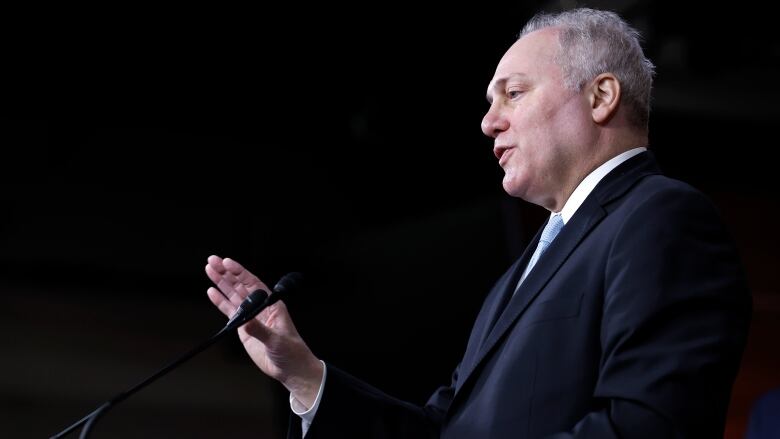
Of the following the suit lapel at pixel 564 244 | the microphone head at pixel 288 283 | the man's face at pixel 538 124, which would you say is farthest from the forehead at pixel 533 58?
the microphone head at pixel 288 283

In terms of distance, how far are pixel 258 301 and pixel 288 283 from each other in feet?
0.18

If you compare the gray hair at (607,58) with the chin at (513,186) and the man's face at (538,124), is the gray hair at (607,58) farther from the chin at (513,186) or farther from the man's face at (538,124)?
the chin at (513,186)

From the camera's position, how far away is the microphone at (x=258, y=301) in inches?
53.1

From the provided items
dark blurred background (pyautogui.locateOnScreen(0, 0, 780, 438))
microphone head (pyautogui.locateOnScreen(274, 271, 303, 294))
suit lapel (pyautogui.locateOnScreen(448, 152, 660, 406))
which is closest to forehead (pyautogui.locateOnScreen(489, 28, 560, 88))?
suit lapel (pyautogui.locateOnScreen(448, 152, 660, 406))

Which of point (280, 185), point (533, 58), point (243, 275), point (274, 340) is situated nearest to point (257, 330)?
point (274, 340)

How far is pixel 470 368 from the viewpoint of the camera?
54.4 inches

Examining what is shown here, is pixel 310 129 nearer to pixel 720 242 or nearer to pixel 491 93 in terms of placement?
pixel 491 93

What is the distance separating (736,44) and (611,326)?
2824mm

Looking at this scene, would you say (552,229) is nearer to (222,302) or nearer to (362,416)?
(362,416)

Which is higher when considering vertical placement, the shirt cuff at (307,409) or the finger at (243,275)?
the finger at (243,275)

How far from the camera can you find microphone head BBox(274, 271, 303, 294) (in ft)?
4.56

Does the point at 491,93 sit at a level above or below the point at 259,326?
above

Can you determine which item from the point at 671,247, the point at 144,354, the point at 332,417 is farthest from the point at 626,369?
the point at 144,354

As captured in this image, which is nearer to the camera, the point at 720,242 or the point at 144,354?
the point at 720,242
